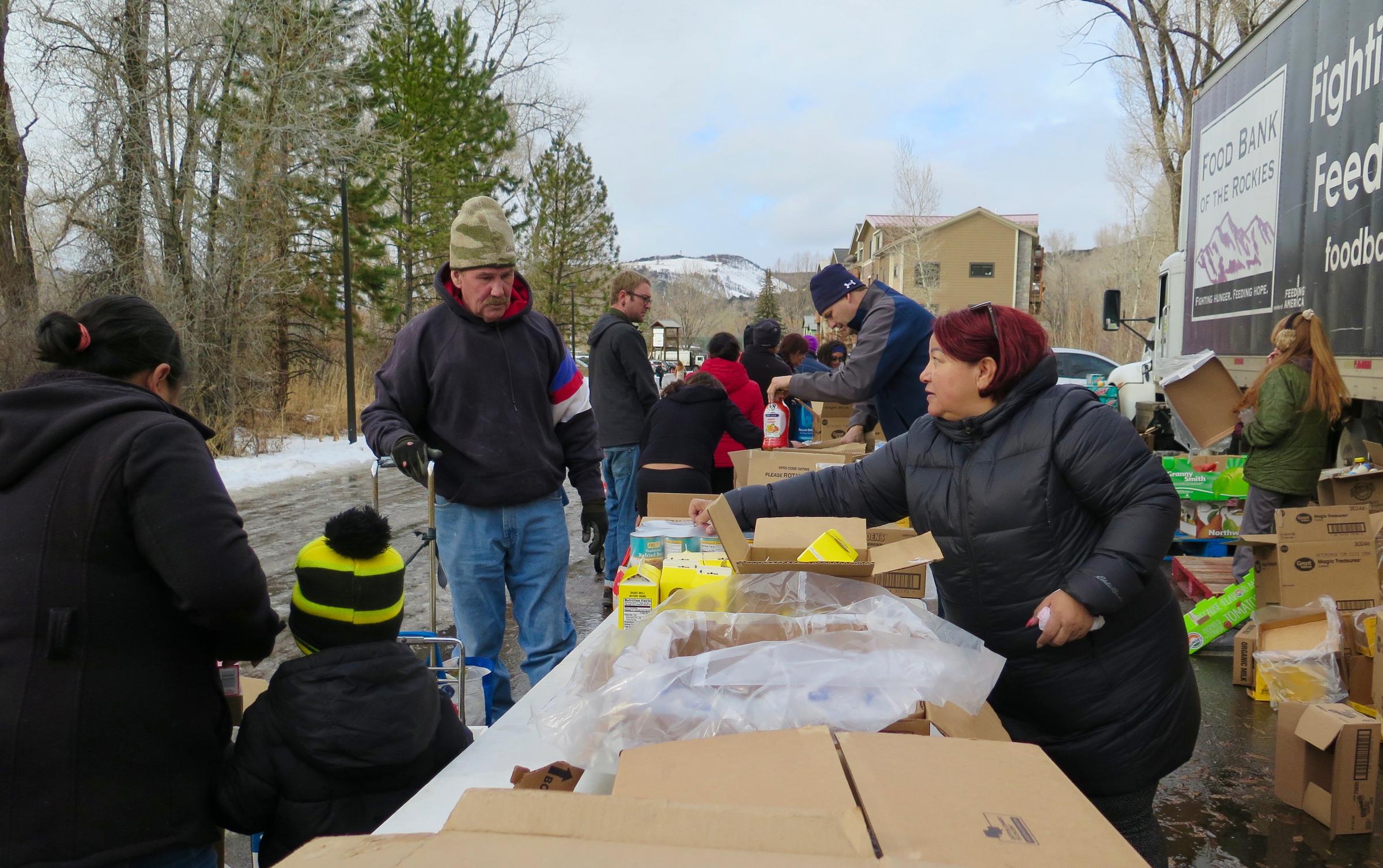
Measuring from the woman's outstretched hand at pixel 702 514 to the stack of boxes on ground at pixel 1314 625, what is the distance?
8.14ft

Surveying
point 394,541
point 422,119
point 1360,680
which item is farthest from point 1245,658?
point 422,119

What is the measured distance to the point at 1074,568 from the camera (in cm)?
242

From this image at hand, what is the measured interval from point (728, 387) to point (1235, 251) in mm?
4579

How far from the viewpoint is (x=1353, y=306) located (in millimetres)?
5566

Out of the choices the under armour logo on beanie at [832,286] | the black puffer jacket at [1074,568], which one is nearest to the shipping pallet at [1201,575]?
the under armour logo on beanie at [832,286]

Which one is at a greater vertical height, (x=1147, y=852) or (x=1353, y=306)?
(x=1353, y=306)

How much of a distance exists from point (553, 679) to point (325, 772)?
2.38 feet

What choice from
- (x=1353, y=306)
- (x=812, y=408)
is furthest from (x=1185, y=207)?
(x=812, y=408)

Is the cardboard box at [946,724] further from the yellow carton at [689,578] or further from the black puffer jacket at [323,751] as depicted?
the black puffer jacket at [323,751]

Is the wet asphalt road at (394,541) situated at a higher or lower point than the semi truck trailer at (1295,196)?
lower

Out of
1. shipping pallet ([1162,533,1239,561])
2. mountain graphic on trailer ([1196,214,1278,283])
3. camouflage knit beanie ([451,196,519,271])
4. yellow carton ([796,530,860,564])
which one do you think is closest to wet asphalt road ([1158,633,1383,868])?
yellow carton ([796,530,860,564])

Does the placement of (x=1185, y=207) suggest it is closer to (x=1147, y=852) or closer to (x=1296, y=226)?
(x=1296, y=226)

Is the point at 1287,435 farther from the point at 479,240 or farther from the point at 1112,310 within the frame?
the point at 1112,310

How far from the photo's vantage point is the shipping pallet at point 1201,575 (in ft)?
20.1
